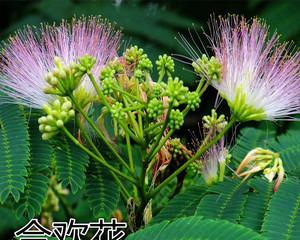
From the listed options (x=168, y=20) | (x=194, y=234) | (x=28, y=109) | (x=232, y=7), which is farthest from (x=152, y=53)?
(x=194, y=234)

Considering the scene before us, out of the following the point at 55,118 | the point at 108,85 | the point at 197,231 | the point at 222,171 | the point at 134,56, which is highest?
the point at 134,56

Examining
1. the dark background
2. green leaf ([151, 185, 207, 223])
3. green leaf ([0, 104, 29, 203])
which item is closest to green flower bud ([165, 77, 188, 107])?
green leaf ([151, 185, 207, 223])

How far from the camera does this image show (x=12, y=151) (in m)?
2.28

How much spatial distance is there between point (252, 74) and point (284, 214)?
0.52 meters

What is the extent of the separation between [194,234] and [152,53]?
1.93 metres

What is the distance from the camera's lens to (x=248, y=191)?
2354 millimetres

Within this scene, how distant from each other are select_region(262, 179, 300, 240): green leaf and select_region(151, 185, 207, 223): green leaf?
29cm

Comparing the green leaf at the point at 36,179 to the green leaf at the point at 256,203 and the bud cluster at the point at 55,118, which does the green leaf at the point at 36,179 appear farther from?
the green leaf at the point at 256,203

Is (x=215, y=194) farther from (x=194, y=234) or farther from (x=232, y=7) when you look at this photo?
(x=232, y=7)

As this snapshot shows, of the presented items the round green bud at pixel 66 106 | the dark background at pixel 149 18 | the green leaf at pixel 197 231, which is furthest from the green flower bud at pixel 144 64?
the dark background at pixel 149 18

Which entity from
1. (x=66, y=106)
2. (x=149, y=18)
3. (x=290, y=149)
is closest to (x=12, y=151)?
(x=66, y=106)

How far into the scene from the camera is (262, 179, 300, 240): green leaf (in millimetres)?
2047

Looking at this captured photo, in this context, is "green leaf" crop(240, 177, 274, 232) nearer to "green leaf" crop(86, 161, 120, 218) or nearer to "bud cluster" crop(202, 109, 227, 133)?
"bud cluster" crop(202, 109, 227, 133)

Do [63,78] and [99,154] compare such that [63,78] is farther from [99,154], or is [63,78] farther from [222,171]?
[222,171]
